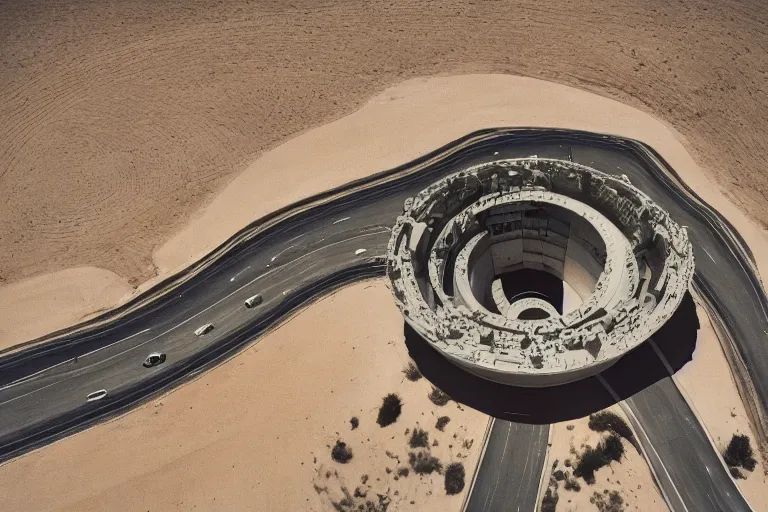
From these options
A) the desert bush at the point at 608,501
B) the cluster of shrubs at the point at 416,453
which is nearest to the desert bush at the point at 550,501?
the desert bush at the point at 608,501

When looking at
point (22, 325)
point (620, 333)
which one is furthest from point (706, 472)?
point (22, 325)

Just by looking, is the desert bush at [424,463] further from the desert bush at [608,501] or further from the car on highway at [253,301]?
the car on highway at [253,301]

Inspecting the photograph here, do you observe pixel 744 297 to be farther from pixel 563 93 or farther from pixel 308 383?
pixel 308 383

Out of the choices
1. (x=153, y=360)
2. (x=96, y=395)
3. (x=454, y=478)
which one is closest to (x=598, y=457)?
(x=454, y=478)

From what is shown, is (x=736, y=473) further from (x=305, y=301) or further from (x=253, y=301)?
(x=253, y=301)

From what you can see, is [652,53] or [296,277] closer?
[296,277]

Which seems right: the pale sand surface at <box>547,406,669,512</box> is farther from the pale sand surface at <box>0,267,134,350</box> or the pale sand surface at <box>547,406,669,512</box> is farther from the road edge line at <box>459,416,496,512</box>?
the pale sand surface at <box>0,267,134,350</box>
